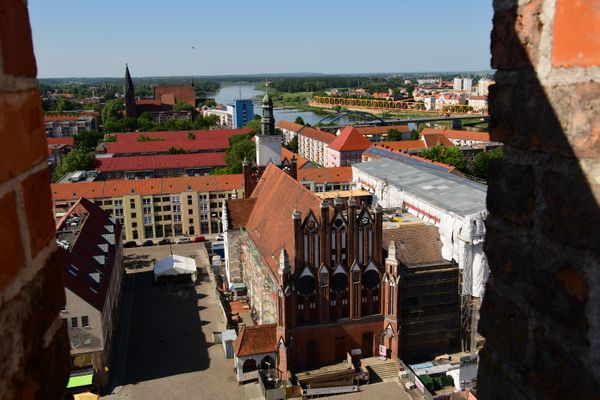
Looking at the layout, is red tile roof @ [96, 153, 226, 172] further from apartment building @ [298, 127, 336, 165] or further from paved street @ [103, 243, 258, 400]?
paved street @ [103, 243, 258, 400]

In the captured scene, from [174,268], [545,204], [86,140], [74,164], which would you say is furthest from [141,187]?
[545,204]

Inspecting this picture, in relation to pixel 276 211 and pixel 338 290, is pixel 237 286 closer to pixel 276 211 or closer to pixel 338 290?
pixel 276 211

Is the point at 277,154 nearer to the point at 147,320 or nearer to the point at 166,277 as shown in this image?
the point at 166,277

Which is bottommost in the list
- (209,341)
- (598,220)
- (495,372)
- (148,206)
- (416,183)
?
(209,341)

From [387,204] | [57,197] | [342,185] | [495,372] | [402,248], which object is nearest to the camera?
[495,372]

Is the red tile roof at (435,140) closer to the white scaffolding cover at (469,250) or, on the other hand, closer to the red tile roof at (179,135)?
the red tile roof at (179,135)

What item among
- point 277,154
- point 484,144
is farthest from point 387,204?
point 484,144

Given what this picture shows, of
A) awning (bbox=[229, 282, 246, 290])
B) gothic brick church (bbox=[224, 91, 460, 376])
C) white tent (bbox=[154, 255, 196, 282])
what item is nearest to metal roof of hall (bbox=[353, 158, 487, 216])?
gothic brick church (bbox=[224, 91, 460, 376])
